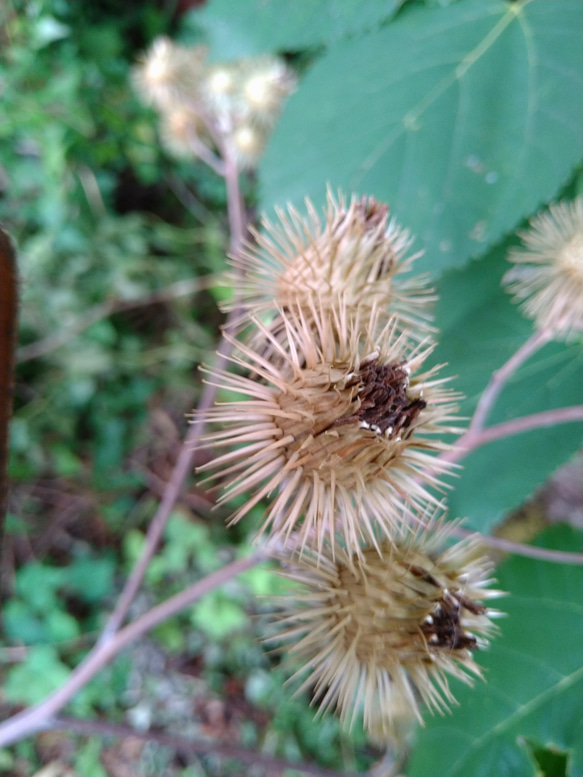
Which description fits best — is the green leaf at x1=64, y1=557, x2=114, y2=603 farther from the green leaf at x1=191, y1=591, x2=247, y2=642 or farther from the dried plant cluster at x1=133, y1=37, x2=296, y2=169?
the dried plant cluster at x1=133, y1=37, x2=296, y2=169

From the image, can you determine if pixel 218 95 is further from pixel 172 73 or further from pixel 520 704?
pixel 520 704

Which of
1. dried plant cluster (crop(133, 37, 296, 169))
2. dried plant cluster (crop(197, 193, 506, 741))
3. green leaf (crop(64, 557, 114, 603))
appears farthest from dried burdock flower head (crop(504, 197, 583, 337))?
green leaf (crop(64, 557, 114, 603))

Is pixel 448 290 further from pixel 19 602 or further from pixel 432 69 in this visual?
pixel 19 602

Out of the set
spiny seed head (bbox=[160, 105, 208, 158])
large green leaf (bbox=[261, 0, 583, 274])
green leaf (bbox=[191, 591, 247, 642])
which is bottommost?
green leaf (bbox=[191, 591, 247, 642])

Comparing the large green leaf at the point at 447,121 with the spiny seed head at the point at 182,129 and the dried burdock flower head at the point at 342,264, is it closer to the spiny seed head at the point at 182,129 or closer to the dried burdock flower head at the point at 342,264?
the dried burdock flower head at the point at 342,264

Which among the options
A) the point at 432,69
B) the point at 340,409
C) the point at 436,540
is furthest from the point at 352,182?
the point at 436,540
